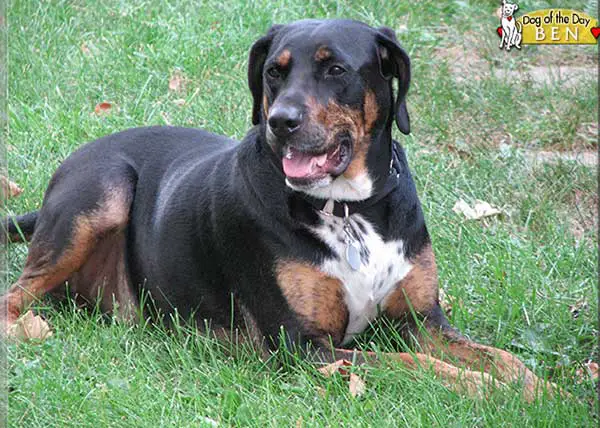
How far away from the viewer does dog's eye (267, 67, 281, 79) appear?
4359 millimetres

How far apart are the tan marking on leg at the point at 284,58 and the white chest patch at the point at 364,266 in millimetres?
650

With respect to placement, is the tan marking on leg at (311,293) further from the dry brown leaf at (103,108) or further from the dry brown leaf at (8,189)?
the dry brown leaf at (103,108)

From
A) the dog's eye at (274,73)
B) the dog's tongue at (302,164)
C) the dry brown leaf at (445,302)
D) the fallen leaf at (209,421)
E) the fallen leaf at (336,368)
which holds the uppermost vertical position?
the dog's eye at (274,73)

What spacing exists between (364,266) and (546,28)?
3969 mm

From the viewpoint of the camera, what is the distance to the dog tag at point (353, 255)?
439cm

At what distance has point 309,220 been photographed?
4426 millimetres

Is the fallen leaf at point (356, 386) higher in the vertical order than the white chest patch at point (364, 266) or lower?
lower

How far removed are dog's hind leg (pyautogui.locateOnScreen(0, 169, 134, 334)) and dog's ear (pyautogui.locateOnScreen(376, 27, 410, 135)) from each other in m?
1.51

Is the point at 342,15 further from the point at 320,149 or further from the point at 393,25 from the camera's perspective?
the point at 320,149

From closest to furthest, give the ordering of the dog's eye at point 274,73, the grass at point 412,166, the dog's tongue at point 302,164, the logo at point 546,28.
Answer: the grass at point 412,166 < the dog's tongue at point 302,164 < the dog's eye at point 274,73 < the logo at point 546,28

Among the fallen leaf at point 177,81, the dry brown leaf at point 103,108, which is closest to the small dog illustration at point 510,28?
the fallen leaf at point 177,81

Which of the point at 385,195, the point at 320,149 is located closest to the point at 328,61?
the point at 320,149

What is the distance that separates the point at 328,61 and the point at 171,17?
14.0 feet

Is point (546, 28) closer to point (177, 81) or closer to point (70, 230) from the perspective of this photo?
point (177, 81)
